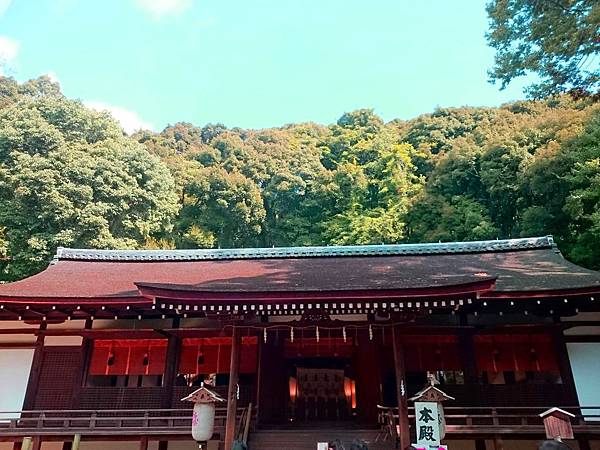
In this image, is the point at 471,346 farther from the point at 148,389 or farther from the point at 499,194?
the point at 499,194

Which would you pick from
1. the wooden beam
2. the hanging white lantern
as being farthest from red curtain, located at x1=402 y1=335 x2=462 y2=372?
the wooden beam

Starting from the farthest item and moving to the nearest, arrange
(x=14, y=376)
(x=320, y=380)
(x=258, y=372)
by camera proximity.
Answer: (x=320, y=380), (x=14, y=376), (x=258, y=372)

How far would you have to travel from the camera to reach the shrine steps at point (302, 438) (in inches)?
336

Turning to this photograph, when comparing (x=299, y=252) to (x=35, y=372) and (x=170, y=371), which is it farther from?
(x=35, y=372)

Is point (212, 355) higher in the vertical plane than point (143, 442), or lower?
higher

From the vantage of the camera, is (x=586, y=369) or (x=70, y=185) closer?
(x=586, y=369)

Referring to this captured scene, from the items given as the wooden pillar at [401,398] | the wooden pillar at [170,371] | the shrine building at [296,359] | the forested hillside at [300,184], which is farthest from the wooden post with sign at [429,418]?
the forested hillside at [300,184]

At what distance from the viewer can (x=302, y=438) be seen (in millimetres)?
8750

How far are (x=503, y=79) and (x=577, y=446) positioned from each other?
8722mm

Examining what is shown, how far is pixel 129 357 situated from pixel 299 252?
5875 mm

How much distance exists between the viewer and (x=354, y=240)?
27.5 m

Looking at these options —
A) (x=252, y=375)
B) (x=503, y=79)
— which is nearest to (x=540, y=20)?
(x=503, y=79)

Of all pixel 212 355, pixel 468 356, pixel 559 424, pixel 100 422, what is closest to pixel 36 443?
pixel 100 422

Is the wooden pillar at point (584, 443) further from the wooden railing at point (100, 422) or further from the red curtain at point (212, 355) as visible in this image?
the red curtain at point (212, 355)
